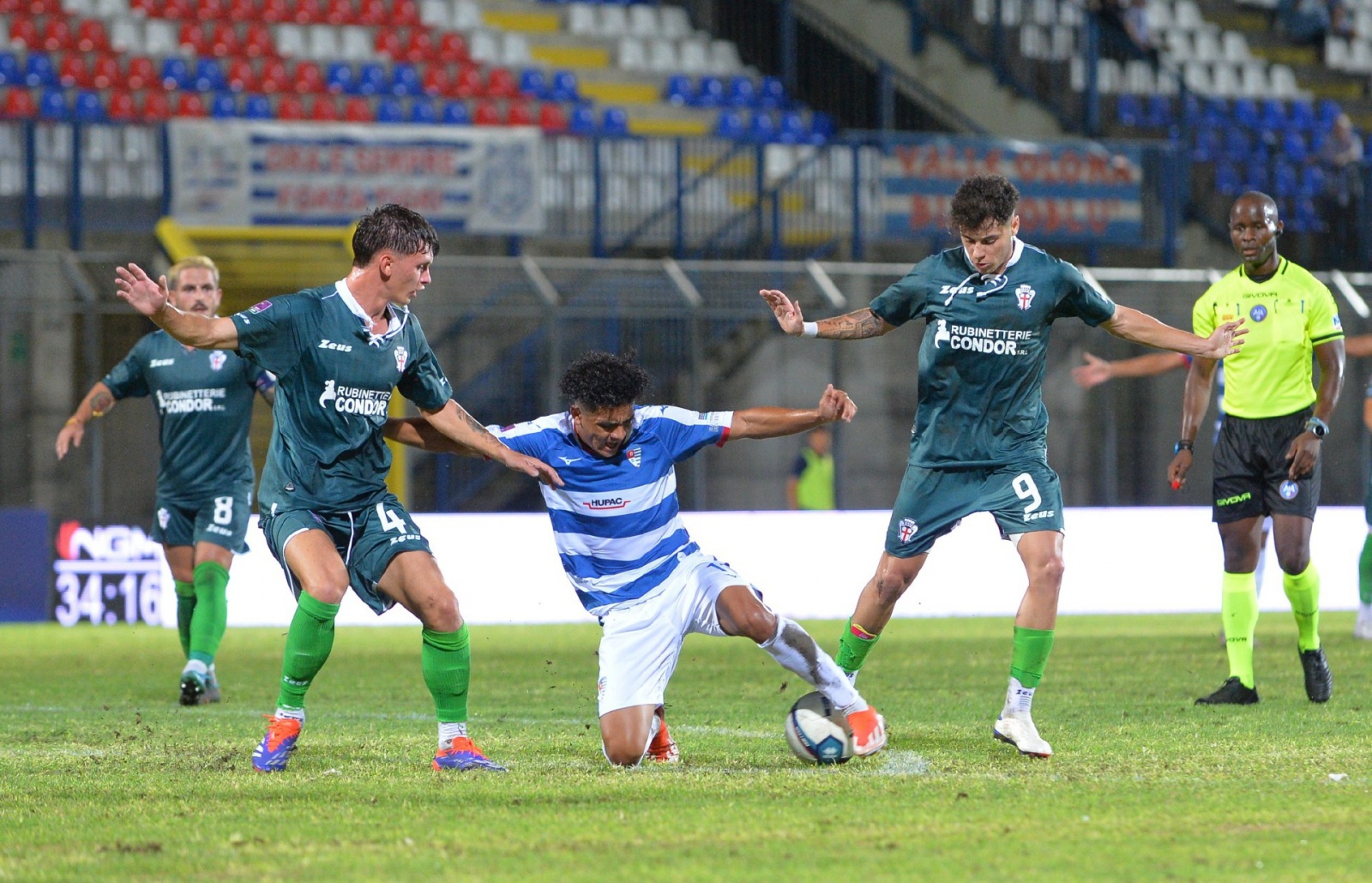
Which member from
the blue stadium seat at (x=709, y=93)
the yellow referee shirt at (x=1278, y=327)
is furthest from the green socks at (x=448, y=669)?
the blue stadium seat at (x=709, y=93)

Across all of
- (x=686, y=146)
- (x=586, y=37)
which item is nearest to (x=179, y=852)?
(x=686, y=146)

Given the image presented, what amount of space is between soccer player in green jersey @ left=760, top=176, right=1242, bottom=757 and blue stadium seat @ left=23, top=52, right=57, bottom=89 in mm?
15223

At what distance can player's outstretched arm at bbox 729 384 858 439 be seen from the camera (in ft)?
20.2

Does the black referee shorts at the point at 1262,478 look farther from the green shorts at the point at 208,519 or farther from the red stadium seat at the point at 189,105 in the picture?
the red stadium seat at the point at 189,105

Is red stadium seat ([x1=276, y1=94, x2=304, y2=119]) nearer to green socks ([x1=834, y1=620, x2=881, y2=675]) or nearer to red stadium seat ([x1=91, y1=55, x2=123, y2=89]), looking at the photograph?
red stadium seat ([x1=91, y1=55, x2=123, y2=89])

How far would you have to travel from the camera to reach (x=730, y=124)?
23266 mm

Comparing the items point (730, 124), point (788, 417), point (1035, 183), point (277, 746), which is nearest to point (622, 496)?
point (788, 417)

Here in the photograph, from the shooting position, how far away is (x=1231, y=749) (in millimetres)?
6605

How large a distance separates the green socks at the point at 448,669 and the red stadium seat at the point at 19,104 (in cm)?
1457

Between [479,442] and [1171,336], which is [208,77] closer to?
[479,442]

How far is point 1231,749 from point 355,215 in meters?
13.2

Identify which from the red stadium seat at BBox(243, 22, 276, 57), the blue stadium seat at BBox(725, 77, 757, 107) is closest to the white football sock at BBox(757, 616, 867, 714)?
the red stadium seat at BBox(243, 22, 276, 57)

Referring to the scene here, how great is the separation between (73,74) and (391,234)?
50.1ft

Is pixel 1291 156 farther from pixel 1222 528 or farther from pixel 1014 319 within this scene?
pixel 1014 319
